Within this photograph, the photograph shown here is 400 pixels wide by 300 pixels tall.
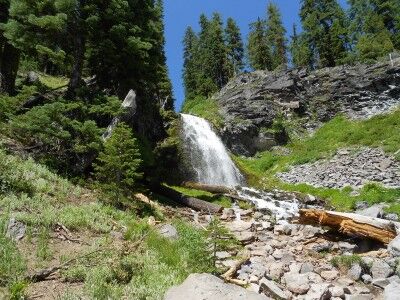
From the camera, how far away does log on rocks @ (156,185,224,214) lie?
1758 cm

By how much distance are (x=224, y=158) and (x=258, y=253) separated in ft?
59.3

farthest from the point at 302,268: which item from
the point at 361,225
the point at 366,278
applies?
the point at 361,225

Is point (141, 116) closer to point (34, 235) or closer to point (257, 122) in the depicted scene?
point (34, 235)

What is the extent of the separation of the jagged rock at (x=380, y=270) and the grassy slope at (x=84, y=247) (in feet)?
14.8

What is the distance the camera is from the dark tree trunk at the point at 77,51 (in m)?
16.2

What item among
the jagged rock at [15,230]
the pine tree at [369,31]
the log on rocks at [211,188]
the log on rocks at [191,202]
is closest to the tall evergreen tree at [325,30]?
the pine tree at [369,31]

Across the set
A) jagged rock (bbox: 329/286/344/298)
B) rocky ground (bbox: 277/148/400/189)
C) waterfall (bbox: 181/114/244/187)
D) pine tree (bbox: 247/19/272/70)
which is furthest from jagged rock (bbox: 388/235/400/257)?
pine tree (bbox: 247/19/272/70)

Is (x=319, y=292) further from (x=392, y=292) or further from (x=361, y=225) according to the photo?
(x=361, y=225)

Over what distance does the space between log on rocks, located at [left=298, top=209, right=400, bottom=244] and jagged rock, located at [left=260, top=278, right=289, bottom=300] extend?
510cm

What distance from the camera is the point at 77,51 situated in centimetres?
1677

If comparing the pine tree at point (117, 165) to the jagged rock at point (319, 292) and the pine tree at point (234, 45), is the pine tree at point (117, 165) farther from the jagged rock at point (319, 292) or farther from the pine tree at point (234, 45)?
the pine tree at point (234, 45)

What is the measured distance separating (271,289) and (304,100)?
3343cm

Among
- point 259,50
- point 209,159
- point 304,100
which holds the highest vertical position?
point 259,50

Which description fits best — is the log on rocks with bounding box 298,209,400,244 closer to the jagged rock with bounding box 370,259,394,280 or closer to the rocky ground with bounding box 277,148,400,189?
the jagged rock with bounding box 370,259,394,280
